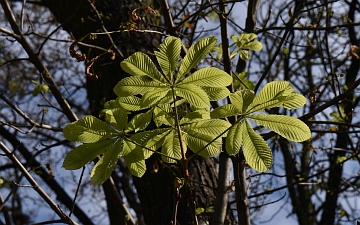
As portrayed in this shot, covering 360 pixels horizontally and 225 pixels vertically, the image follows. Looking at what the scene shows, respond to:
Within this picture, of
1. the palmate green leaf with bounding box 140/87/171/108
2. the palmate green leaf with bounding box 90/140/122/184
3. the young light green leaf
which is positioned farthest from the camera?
the young light green leaf

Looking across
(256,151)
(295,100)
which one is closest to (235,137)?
(256,151)

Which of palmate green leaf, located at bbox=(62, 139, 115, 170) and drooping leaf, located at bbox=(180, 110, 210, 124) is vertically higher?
drooping leaf, located at bbox=(180, 110, 210, 124)

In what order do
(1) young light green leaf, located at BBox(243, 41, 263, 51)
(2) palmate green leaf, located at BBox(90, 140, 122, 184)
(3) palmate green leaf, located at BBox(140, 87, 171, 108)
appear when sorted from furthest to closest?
(1) young light green leaf, located at BBox(243, 41, 263, 51)
(2) palmate green leaf, located at BBox(90, 140, 122, 184)
(3) palmate green leaf, located at BBox(140, 87, 171, 108)

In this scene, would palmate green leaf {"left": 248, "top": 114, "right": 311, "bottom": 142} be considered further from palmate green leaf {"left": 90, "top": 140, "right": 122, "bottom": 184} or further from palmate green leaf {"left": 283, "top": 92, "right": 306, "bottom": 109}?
palmate green leaf {"left": 90, "top": 140, "right": 122, "bottom": 184}

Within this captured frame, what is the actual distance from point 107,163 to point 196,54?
35 centimetres

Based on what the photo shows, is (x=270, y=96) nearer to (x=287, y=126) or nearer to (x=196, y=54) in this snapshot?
(x=287, y=126)

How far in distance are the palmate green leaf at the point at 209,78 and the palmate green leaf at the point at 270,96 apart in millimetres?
84

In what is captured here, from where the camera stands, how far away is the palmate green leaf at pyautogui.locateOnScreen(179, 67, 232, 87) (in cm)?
114

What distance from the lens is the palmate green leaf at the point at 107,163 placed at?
121cm

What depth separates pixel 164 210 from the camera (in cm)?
257

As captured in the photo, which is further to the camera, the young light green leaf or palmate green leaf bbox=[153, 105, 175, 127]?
the young light green leaf

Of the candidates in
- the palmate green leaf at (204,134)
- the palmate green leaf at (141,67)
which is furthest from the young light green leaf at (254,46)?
the palmate green leaf at (141,67)

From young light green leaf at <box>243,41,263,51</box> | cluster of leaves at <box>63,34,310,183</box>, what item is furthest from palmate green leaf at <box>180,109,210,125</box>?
young light green leaf at <box>243,41,263,51</box>

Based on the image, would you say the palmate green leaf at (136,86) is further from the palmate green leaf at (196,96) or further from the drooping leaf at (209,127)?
the drooping leaf at (209,127)
